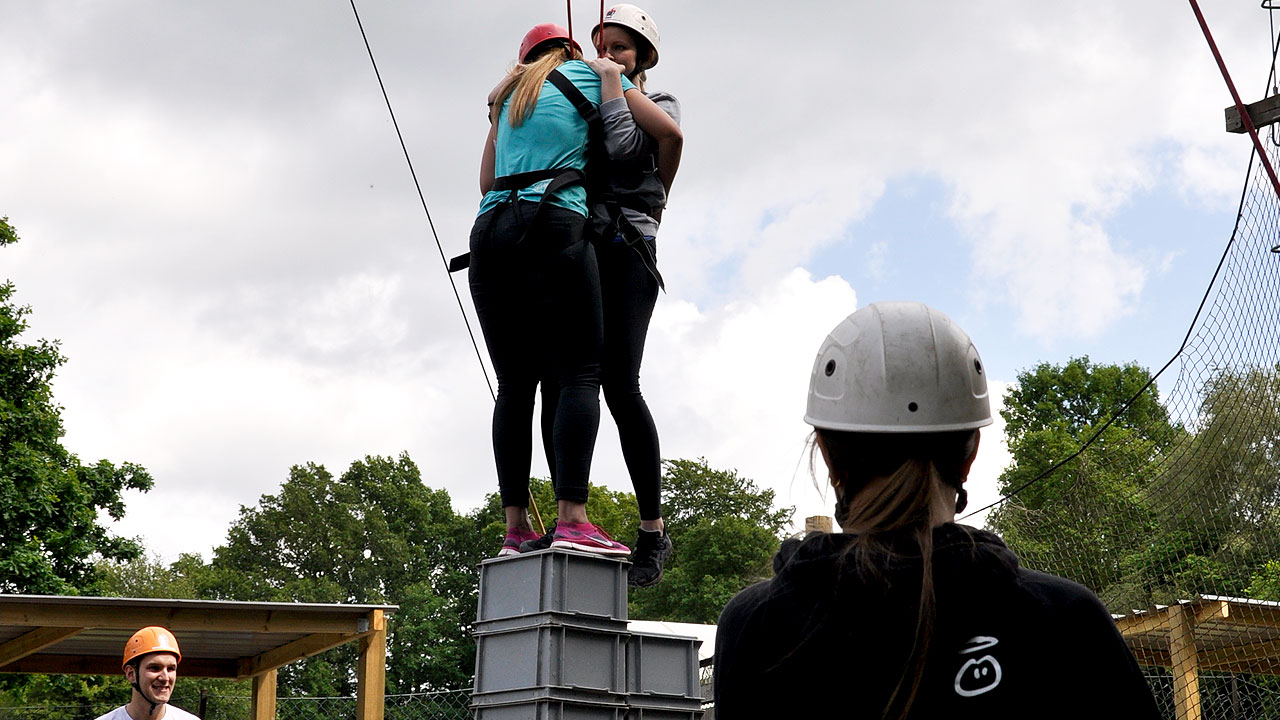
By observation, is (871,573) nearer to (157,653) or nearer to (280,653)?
(157,653)

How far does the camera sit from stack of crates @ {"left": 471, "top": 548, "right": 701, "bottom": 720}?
170 inches

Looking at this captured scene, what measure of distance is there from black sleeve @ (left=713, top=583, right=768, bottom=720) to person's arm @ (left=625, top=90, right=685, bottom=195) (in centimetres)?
318

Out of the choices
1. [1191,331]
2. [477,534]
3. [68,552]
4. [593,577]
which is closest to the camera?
[593,577]

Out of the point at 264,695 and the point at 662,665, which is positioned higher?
the point at 264,695

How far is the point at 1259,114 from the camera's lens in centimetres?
771

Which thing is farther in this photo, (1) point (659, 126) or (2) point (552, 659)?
(1) point (659, 126)

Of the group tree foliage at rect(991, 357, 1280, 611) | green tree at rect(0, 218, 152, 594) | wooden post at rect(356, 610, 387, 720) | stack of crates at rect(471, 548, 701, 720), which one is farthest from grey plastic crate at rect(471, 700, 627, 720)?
green tree at rect(0, 218, 152, 594)

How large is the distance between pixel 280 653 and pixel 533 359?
9.24 meters

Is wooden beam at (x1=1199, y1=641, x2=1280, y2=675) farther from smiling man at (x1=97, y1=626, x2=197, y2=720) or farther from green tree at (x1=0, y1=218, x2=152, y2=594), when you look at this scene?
green tree at (x1=0, y1=218, x2=152, y2=594)

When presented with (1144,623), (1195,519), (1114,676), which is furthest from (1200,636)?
(1114,676)

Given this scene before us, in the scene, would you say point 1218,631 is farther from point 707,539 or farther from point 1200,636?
point 707,539

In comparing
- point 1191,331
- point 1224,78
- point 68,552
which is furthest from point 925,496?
point 68,552

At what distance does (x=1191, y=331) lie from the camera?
8641mm

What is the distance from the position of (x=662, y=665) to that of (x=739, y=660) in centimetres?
322
